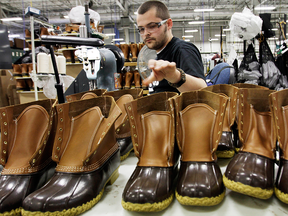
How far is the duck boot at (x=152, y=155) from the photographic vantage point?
1.76 ft

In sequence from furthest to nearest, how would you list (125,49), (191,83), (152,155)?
(125,49)
(191,83)
(152,155)

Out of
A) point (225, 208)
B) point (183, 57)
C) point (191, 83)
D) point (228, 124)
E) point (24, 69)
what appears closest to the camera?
point (225, 208)

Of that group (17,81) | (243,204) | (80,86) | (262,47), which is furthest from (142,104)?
(17,81)

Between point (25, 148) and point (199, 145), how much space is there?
0.60 m

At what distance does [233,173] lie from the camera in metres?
0.57

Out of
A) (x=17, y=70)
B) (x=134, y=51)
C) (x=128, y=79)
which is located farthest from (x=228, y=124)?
(x=17, y=70)

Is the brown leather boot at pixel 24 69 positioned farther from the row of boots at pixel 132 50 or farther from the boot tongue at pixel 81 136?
the boot tongue at pixel 81 136

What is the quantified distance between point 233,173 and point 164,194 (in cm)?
21

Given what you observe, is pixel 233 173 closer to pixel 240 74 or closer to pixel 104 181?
pixel 104 181

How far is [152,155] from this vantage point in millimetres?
660

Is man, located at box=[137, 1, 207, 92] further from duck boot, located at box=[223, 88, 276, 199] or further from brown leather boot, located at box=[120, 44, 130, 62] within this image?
brown leather boot, located at box=[120, 44, 130, 62]

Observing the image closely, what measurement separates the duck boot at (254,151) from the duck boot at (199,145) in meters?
0.05

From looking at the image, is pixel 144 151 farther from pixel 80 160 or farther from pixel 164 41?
pixel 164 41

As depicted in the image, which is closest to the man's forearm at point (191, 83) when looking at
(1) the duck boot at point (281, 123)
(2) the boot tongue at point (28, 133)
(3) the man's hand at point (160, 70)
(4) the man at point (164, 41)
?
(4) the man at point (164, 41)
